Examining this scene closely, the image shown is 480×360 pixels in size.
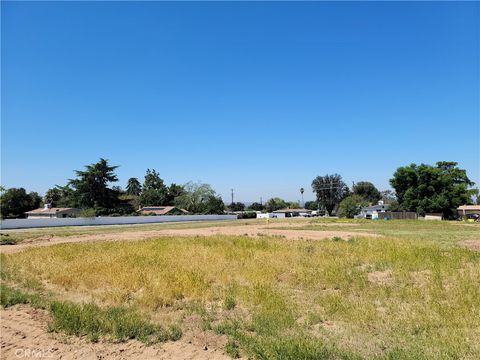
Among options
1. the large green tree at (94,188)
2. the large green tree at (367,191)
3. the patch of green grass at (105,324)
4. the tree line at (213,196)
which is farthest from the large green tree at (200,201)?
the patch of green grass at (105,324)

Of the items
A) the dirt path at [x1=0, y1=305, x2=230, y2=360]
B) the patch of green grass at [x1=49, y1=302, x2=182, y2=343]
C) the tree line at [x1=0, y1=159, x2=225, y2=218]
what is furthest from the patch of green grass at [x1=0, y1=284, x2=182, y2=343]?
the tree line at [x1=0, y1=159, x2=225, y2=218]

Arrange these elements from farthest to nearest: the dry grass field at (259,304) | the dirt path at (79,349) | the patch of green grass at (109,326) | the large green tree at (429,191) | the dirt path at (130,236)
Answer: the large green tree at (429,191), the dirt path at (130,236), the patch of green grass at (109,326), the dry grass field at (259,304), the dirt path at (79,349)

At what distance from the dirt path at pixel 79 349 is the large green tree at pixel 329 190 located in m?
113

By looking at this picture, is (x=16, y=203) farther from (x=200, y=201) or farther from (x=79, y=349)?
(x=79, y=349)

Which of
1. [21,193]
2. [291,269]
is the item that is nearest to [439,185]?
[291,269]

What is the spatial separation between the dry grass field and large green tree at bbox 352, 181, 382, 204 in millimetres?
127288

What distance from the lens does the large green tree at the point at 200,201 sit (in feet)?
319

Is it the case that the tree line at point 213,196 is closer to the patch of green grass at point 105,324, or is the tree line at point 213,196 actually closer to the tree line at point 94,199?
the tree line at point 94,199

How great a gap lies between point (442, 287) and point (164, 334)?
23.7 ft

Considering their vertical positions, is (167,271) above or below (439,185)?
below

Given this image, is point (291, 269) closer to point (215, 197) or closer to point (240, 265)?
point (240, 265)

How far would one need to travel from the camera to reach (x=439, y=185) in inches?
2645

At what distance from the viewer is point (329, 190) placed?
11694 cm

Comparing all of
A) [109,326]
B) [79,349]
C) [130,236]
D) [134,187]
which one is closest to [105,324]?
[109,326]
